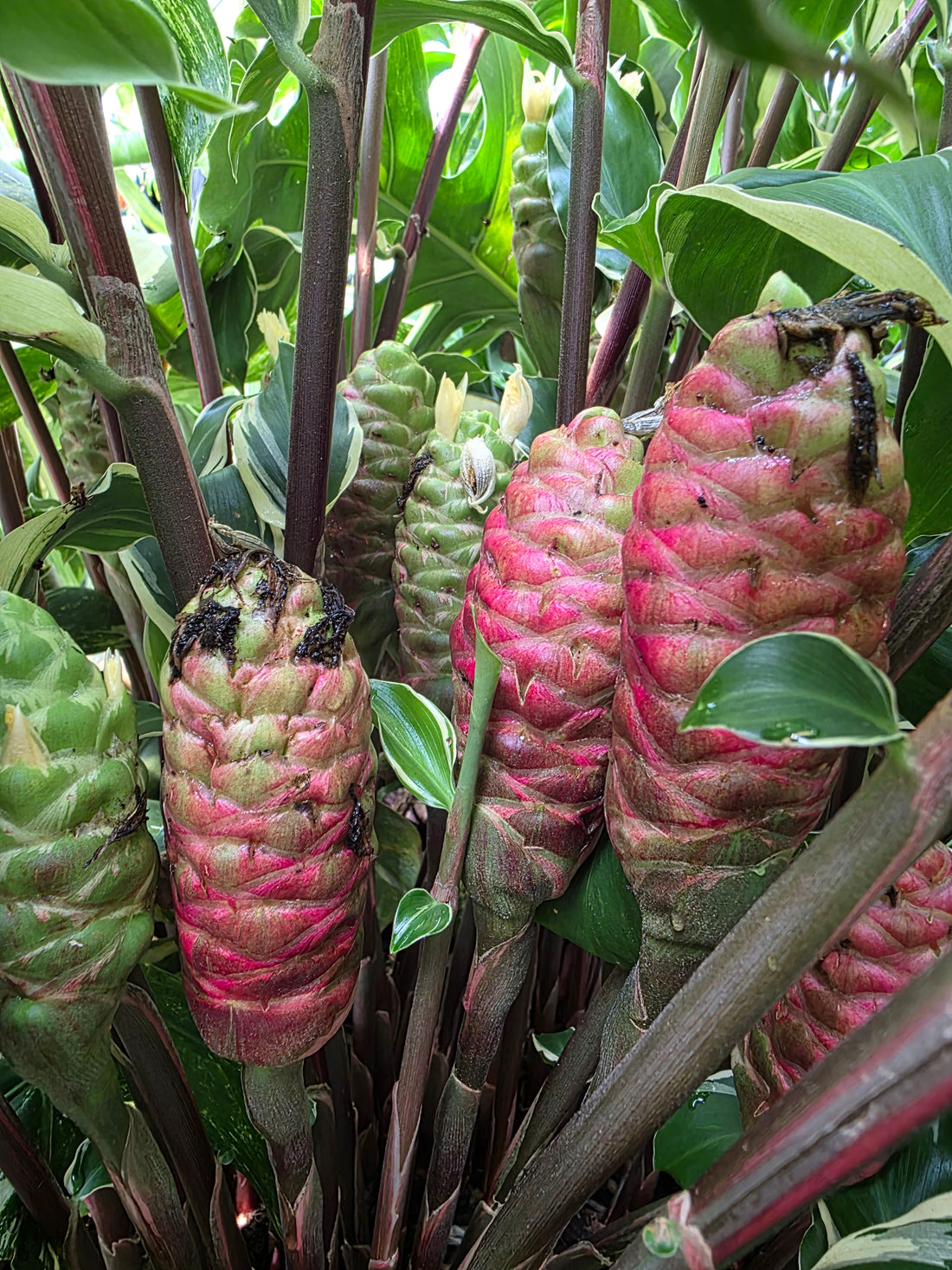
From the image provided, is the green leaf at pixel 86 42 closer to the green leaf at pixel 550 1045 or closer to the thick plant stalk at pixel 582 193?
the thick plant stalk at pixel 582 193

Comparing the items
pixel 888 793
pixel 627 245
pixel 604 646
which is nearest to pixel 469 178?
pixel 627 245

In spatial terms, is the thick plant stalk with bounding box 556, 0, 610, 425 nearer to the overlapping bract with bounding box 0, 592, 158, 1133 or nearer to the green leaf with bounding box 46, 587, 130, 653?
the overlapping bract with bounding box 0, 592, 158, 1133

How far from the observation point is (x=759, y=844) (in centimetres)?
27

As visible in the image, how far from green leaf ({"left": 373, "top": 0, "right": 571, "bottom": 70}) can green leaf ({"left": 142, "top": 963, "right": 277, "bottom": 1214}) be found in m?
0.50

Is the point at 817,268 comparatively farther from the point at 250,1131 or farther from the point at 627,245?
the point at 250,1131

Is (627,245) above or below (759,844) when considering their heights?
above

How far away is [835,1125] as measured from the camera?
196mm

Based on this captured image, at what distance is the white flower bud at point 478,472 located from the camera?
0.41 meters

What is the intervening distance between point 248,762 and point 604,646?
0.13 metres

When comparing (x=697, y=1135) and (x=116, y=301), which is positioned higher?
(x=116, y=301)

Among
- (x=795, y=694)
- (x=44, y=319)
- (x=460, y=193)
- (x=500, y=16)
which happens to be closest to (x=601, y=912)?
(x=795, y=694)

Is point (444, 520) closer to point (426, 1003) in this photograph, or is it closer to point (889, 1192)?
point (426, 1003)

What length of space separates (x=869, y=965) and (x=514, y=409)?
0.30 meters

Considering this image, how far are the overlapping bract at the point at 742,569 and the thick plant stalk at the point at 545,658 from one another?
3 centimetres
